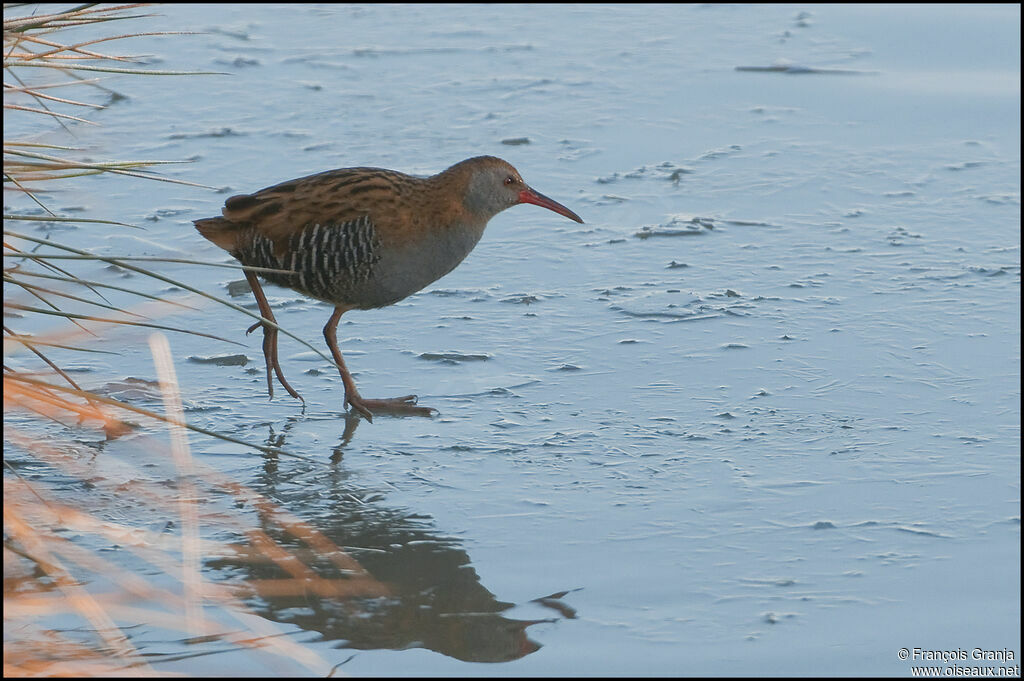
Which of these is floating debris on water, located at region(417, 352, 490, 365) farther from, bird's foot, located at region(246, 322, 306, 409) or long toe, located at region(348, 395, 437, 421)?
bird's foot, located at region(246, 322, 306, 409)

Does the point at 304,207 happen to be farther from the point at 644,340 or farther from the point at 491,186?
the point at 644,340

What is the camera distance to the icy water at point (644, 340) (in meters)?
3.32

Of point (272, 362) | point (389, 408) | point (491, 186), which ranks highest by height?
point (491, 186)

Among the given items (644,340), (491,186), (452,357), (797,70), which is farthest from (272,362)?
(797,70)

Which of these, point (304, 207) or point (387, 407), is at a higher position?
point (304, 207)

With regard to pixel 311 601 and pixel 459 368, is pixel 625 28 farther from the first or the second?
pixel 311 601

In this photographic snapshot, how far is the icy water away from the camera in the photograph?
3316 millimetres

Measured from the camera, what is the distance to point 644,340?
4.98 metres

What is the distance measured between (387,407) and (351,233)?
0.64 metres

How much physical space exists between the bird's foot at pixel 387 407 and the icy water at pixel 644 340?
5cm

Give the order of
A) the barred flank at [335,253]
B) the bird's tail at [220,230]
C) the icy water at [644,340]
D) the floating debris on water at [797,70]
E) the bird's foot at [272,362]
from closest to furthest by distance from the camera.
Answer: the icy water at [644,340] < the bird's foot at [272,362] < the barred flank at [335,253] < the bird's tail at [220,230] < the floating debris on water at [797,70]

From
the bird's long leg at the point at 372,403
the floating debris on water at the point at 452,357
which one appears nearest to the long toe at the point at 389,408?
the bird's long leg at the point at 372,403

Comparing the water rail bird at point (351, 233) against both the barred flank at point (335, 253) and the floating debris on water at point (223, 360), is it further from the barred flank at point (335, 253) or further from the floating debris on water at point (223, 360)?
the floating debris on water at point (223, 360)

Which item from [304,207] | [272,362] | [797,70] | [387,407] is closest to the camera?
[387,407]
